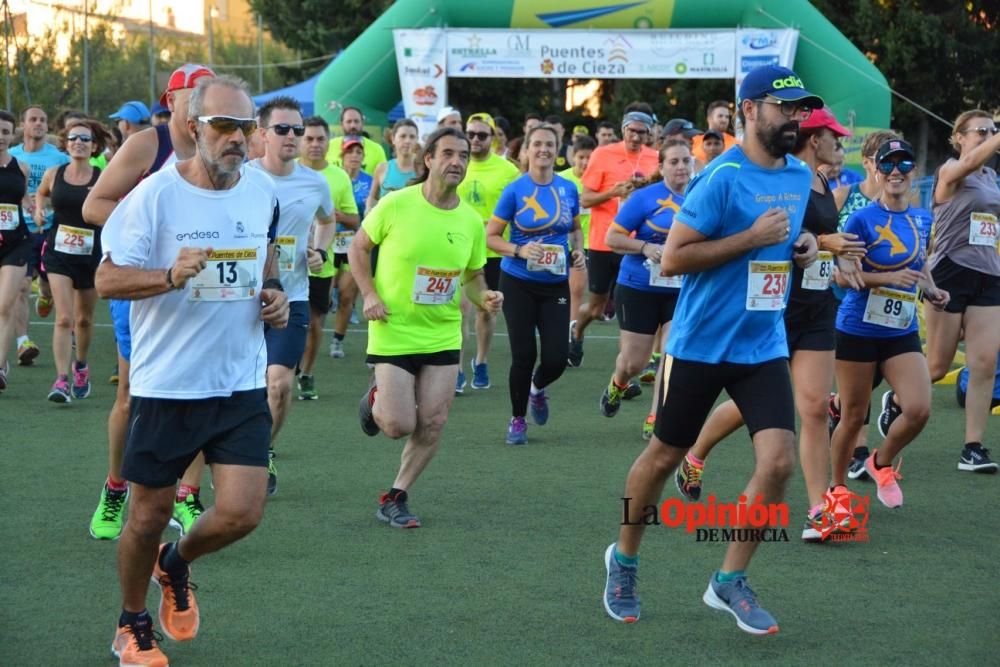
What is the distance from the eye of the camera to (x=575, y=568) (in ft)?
20.0

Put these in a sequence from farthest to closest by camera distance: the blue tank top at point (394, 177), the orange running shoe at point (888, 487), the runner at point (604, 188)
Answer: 1. the blue tank top at point (394, 177)
2. the runner at point (604, 188)
3. the orange running shoe at point (888, 487)

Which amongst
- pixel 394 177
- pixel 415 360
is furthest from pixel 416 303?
pixel 394 177

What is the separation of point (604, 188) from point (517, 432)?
4.08 metres

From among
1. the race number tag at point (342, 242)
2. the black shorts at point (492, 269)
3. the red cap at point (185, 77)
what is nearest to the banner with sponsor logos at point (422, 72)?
the race number tag at point (342, 242)

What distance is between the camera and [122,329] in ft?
21.2

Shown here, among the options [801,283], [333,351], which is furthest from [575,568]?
[333,351]

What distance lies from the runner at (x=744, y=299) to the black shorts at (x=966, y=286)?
3.74m

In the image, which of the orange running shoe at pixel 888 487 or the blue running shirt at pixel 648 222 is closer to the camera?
the orange running shoe at pixel 888 487

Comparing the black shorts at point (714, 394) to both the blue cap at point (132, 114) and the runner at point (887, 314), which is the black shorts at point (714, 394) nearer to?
the runner at point (887, 314)

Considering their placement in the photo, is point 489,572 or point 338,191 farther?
point 338,191

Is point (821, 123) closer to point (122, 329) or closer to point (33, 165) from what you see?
point (122, 329)

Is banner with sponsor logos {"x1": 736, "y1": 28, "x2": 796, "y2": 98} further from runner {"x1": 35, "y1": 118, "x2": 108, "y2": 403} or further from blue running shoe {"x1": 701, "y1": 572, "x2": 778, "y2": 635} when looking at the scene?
blue running shoe {"x1": 701, "y1": 572, "x2": 778, "y2": 635}

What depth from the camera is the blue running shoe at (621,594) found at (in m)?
5.30

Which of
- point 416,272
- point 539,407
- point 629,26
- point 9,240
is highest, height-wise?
point 629,26
